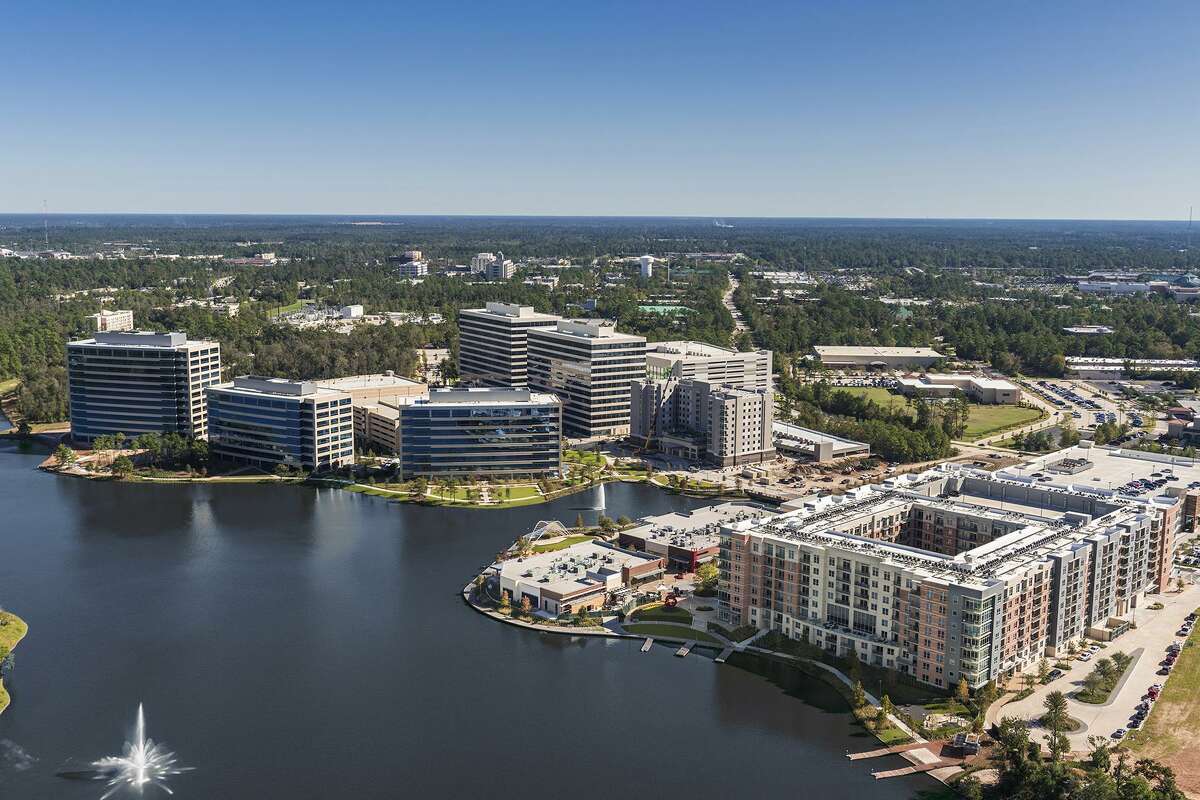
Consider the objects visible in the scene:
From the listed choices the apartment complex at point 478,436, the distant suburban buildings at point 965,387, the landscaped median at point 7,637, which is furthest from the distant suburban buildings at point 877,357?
the landscaped median at point 7,637

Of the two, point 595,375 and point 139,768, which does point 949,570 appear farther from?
point 595,375

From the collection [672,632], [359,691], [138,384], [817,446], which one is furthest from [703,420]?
[359,691]

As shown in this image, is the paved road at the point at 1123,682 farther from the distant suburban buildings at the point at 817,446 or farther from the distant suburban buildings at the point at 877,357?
the distant suburban buildings at the point at 877,357

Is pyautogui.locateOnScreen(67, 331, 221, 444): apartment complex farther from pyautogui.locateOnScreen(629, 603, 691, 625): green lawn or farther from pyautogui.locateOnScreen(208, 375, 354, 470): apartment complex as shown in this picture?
pyautogui.locateOnScreen(629, 603, 691, 625): green lawn

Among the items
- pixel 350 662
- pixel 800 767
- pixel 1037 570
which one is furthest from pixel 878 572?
pixel 350 662

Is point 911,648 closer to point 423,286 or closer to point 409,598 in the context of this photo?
point 409,598

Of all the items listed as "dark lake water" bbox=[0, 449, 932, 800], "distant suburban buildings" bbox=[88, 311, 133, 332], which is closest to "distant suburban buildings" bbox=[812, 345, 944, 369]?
"dark lake water" bbox=[0, 449, 932, 800]
